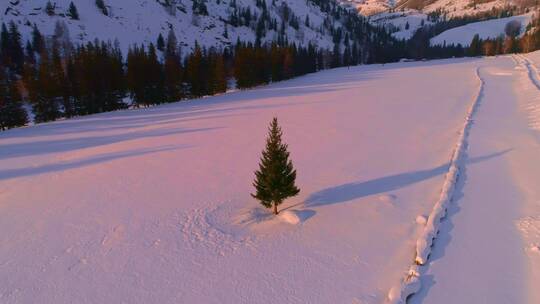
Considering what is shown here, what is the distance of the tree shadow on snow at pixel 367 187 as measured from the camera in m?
14.6

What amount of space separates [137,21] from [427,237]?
156 meters

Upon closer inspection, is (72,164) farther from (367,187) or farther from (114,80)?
(114,80)

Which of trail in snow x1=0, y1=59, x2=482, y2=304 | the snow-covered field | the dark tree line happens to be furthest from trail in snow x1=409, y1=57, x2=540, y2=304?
the dark tree line

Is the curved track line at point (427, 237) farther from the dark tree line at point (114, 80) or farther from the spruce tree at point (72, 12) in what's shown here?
the spruce tree at point (72, 12)

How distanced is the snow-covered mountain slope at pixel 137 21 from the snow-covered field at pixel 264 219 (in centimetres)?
11737

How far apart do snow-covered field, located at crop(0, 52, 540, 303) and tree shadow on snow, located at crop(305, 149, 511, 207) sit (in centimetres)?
9

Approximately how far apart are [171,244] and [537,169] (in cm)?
1792

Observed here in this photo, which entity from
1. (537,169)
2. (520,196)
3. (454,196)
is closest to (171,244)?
(454,196)

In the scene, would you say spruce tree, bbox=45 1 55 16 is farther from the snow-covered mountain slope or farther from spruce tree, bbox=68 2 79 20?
spruce tree, bbox=68 2 79 20

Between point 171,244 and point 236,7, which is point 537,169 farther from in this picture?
point 236,7

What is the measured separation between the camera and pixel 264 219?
13023mm

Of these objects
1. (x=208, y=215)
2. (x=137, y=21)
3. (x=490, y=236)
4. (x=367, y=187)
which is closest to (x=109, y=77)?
(x=208, y=215)

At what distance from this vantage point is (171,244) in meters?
11.6

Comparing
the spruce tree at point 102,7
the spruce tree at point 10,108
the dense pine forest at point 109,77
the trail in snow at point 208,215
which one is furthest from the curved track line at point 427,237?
the spruce tree at point 102,7
